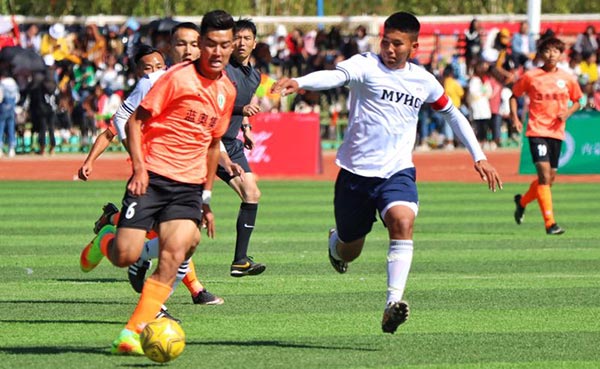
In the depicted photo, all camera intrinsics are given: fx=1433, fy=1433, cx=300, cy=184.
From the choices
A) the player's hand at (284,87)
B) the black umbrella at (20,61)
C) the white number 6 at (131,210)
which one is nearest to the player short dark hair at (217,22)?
the player's hand at (284,87)

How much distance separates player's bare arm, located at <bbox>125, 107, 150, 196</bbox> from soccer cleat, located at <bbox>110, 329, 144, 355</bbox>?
848mm

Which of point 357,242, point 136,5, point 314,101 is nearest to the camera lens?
point 357,242

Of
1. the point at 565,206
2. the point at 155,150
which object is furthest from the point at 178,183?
the point at 565,206

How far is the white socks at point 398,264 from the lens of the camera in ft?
30.3

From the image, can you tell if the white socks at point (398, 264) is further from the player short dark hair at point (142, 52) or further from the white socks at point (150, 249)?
the player short dark hair at point (142, 52)

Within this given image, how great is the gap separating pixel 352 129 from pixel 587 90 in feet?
97.0

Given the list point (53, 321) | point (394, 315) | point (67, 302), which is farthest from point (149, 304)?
point (67, 302)

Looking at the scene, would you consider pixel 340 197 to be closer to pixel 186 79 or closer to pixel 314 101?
pixel 186 79

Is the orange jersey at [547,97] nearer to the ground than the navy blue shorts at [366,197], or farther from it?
nearer to the ground

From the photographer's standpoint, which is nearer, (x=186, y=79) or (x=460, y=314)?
(x=186, y=79)

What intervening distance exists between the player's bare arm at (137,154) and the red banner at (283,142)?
20263mm

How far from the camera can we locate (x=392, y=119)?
9742mm

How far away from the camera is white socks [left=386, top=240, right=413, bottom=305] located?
9.23 metres

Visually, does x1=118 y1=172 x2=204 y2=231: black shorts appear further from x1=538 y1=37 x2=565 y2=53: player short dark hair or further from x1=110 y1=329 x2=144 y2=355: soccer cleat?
x1=538 y1=37 x2=565 y2=53: player short dark hair
